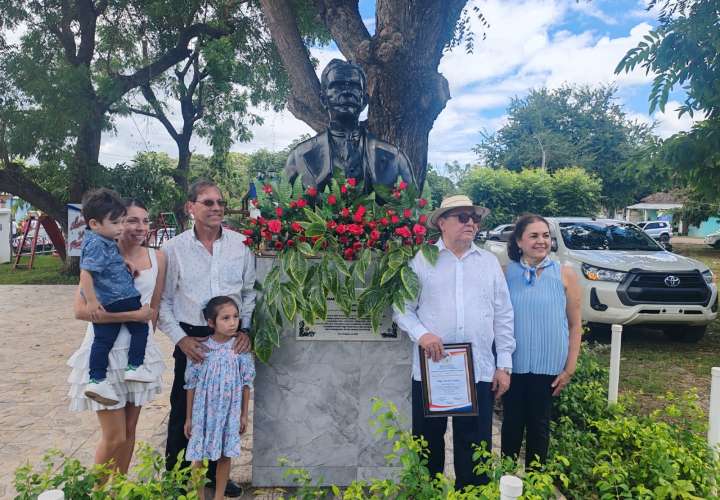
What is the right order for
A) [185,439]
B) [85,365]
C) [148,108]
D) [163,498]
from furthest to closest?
[148,108] < [185,439] < [85,365] < [163,498]

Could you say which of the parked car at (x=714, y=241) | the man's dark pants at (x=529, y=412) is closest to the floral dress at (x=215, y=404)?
the man's dark pants at (x=529, y=412)

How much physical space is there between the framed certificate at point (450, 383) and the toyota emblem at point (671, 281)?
17.8ft

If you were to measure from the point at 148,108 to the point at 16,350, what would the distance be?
13.2 meters

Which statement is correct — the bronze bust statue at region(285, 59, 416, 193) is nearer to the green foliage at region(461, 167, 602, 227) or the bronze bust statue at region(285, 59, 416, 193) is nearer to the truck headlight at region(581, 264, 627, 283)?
the truck headlight at region(581, 264, 627, 283)

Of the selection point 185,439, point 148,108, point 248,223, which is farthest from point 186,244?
point 148,108

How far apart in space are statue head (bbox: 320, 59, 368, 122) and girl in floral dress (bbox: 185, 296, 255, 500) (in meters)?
1.44

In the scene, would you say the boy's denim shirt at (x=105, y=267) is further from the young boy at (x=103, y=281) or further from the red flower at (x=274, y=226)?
the red flower at (x=274, y=226)

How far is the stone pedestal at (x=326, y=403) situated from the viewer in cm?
307

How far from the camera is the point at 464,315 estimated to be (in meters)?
2.59

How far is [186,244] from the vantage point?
278 centimetres

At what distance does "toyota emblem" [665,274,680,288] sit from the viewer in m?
6.74

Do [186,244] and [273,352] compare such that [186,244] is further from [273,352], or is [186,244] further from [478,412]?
[478,412]

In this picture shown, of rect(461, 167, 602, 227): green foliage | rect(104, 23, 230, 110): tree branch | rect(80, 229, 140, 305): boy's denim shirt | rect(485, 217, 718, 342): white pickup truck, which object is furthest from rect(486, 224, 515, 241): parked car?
rect(461, 167, 602, 227): green foliage

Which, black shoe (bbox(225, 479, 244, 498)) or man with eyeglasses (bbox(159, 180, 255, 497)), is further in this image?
black shoe (bbox(225, 479, 244, 498))
